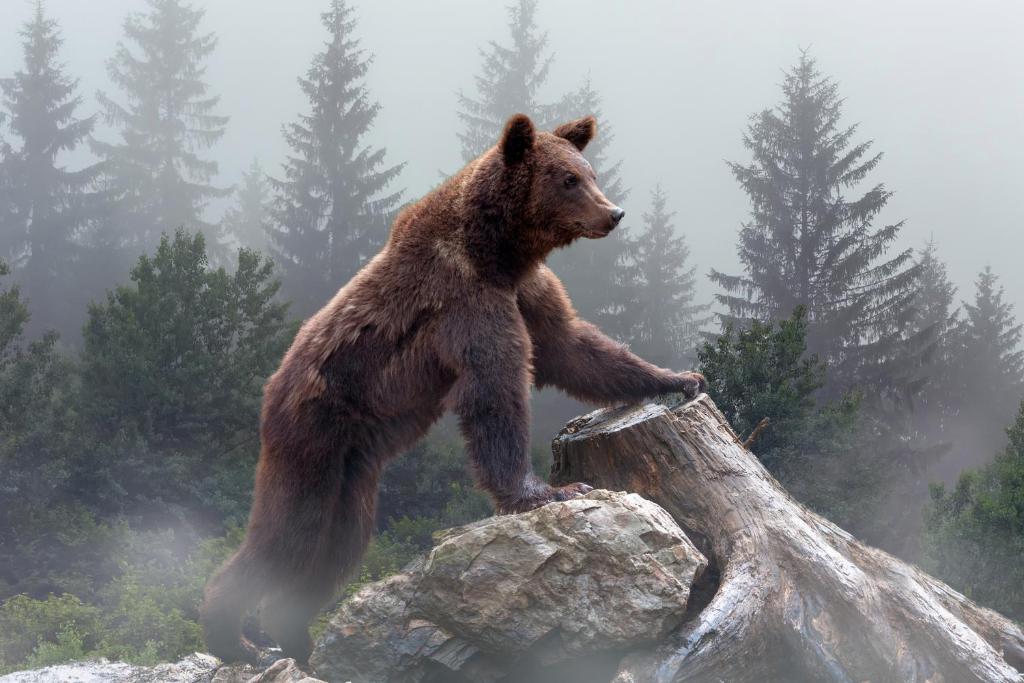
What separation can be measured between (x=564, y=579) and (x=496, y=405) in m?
0.94

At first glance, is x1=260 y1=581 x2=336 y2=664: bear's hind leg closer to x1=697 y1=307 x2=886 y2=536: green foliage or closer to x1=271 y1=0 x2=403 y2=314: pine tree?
x1=697 y1=307 x2=886 y2=536: green foliage

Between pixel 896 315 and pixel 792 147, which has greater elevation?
pixel 792 147

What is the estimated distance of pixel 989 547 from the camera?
1163 cm

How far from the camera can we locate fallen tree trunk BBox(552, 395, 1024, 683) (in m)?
4.57

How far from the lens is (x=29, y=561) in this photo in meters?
16.3

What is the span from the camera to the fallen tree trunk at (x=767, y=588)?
457 centimetres

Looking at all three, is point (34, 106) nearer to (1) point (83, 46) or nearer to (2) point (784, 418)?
(2) point (784, 418)

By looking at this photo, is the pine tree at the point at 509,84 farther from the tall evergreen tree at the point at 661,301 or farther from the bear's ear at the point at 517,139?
the bear's ear at the point at 517,139

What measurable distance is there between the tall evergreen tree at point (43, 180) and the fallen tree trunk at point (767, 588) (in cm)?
3606

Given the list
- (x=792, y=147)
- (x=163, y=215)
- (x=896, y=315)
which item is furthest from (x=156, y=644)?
(x=163, y=215)

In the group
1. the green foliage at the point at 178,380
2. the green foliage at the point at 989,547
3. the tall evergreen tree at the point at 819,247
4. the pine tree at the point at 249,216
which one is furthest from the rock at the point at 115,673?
the pine tree at the point at 249,216

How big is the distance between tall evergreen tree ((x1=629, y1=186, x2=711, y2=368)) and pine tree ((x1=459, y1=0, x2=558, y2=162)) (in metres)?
7.77

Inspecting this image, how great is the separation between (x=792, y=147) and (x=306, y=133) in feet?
59.5

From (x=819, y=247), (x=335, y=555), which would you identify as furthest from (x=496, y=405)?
(x=819, y=247)
